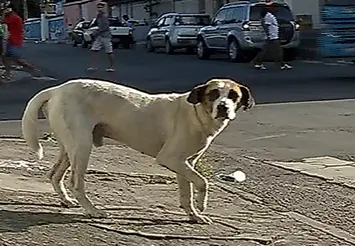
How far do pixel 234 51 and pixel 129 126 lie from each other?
2350cm

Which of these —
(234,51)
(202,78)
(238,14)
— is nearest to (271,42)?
(202,78)

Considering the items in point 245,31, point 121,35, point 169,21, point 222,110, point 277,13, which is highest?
point 222,110

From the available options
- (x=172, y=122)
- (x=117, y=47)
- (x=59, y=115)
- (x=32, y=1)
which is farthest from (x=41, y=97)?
(x=32, y=1)

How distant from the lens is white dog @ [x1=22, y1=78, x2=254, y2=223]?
721 cm

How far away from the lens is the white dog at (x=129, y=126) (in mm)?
7215

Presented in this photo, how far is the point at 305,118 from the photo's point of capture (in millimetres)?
14547

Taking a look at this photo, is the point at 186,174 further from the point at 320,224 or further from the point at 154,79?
the point at 154,79

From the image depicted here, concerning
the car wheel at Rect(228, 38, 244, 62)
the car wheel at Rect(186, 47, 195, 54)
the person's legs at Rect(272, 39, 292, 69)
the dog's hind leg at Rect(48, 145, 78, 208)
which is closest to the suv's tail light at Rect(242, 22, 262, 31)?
the car wheel at Rect(228, 38, 244, 62)

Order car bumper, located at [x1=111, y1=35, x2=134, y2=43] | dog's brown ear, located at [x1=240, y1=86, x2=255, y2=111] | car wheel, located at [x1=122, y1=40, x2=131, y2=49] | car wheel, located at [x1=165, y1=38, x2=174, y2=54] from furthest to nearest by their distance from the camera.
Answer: car wheel, located at [x1=122, y1=40, x2=131, y2=49], car bumper, located at [x1=111, y1=35, x2=134, y2=43], car wheel, located at [x1=165, y1=38, x2=174, y2=54], dog's brown ear, located at [x1=240, y1=86, x2=255, y2=111]

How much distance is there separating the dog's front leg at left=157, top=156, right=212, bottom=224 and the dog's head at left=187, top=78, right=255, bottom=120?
53cm

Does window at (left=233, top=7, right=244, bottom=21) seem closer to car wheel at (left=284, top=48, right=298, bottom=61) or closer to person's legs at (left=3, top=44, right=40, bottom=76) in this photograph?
car wheel at (left=284, top=48, right=298, bottom=61)

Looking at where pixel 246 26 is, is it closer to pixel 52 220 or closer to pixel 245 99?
pixel 245 99

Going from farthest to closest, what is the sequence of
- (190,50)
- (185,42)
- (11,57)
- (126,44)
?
(126,44) → (190,50) → (185,42) → (11,57)

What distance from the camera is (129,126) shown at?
7.37 metres
